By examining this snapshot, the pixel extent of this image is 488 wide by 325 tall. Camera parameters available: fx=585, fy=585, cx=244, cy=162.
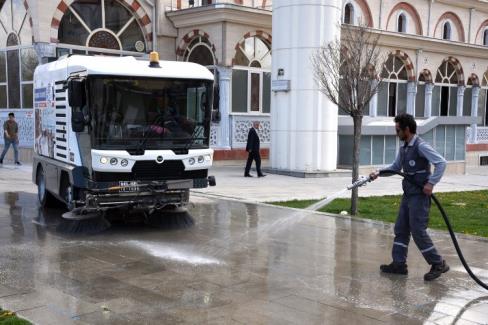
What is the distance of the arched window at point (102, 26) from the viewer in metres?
21.1

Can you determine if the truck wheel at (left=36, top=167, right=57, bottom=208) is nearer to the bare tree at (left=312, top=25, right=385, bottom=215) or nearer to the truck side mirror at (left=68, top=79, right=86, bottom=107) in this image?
the truck side mirror at (left=68, top=79, right=86, bottom=107)

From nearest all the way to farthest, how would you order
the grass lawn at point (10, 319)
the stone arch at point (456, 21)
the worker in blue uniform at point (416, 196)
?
the grass lawn at point (10, 319) < the worker in blue uniform at point (416, 196) < the stone arch at point (456, 21)

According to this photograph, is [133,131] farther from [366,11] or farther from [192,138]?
[366,11]

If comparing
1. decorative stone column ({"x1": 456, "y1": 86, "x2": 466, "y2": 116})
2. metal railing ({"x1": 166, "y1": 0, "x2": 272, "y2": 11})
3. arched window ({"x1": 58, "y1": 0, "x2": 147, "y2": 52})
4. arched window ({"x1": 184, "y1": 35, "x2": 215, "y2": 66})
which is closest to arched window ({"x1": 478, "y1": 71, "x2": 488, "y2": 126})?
decorative stone column ({"x1": 456, "y1": 86, "x2": 466, "y2": 116})

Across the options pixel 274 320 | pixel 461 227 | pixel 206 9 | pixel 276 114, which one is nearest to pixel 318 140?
pixel 276 114

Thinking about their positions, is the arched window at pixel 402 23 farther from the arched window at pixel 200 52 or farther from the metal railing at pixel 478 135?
the arched window at pixel 200 52

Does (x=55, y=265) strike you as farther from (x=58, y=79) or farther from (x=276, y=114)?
(x=276, y=114)

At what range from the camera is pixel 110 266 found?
24.4 feet

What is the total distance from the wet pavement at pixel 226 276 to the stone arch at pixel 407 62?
18782 mm

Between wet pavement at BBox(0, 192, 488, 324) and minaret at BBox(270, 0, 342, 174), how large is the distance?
807cm

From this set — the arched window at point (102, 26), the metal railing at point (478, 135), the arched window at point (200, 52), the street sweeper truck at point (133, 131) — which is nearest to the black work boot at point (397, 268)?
the street sweeper truck at point (133, 131)

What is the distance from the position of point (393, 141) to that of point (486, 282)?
1419 centimetres

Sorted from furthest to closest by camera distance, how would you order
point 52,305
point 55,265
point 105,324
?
point 55,265, point 52,305, point 105,324

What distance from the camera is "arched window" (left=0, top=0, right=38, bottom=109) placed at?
21.4 meters
